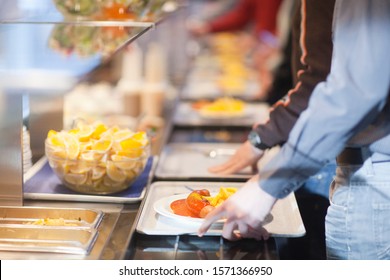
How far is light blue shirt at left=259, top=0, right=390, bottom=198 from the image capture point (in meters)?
1.41

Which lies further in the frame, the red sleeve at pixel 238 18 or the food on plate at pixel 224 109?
the red sleeve at pixel 238 18

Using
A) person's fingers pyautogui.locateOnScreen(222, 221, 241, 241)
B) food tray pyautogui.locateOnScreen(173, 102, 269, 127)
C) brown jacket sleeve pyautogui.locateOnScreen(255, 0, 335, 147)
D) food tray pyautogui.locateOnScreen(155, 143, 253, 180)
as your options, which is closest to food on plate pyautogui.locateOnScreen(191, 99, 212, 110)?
food tray pyautogui.locateOnScreen(173, 102, 269, 127)

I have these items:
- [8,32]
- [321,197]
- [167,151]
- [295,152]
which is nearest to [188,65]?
[167,151]

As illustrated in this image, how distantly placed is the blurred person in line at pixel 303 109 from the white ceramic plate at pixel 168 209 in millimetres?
395

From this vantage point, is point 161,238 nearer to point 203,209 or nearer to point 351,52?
point 203,209

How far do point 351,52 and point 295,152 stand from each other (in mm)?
257

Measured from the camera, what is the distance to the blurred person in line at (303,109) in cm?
197

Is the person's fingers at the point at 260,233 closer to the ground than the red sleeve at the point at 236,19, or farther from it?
farther from it

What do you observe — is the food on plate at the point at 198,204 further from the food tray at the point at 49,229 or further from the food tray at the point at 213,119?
the food tray at the point at 213,119

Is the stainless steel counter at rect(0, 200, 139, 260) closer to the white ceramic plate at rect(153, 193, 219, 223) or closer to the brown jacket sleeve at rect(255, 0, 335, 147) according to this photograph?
the white ceramic plate at rect(153, 193, 219, 223)

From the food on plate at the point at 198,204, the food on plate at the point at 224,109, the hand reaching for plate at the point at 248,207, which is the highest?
the hand reaching for plate at the point at 248,207

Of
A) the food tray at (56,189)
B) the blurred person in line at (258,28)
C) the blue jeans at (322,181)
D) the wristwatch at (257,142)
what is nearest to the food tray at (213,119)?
the blurred person in line at (258,28)

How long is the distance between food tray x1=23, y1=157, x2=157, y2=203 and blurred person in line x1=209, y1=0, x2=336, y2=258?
382 millimetres
